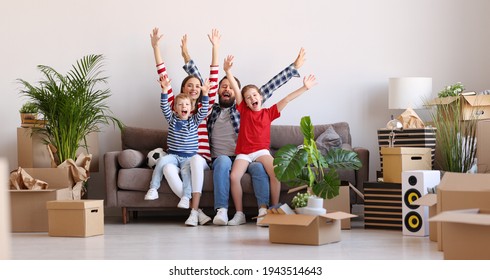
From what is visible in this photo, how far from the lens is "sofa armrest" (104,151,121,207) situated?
5.84 m

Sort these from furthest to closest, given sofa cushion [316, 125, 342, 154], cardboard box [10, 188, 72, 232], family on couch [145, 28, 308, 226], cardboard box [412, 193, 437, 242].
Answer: sofa cushion [316, 125, 342, 154]
family on couch [145, 28, 308, 226]
cardboard box [10, 188, 72, 232]
cardboard box [412, 193, 437, 242]

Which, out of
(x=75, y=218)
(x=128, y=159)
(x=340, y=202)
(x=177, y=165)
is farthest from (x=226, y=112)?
(x=75, y=218)

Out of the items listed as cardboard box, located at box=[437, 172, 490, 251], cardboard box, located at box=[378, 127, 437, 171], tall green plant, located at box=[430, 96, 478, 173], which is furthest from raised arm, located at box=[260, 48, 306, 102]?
cardboard box, located at box=[437, 172, 490, 251]

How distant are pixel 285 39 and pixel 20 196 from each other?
2.72 meters

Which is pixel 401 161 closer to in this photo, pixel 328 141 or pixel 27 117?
pixel 328 141

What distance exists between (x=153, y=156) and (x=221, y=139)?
592 millimetres

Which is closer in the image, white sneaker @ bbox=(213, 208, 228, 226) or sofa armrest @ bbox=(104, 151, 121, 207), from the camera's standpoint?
white sneaker @ bbox=(213, 208, 228, 226)

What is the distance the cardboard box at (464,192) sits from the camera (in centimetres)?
345

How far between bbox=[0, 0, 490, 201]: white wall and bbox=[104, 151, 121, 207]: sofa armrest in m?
0.86

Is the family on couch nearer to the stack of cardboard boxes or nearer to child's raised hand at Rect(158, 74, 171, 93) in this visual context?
child's raised hand at Rect(158, 74, 171, 93)

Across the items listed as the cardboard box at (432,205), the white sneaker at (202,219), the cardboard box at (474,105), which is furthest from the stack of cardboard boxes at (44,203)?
the cardboard box at (474,105)

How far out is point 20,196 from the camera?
544cm
